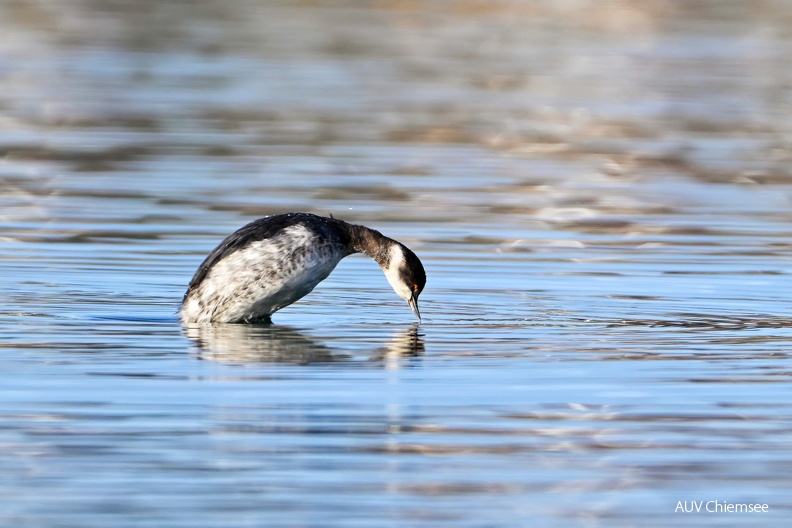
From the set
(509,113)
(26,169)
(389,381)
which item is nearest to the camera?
(389,381)

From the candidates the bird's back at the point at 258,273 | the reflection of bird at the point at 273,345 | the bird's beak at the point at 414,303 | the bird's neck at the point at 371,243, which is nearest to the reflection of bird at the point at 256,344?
the reflection of bird at the point at 273,345

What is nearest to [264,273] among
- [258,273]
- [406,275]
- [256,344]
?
[258,273]

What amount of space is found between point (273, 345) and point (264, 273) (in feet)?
2.77

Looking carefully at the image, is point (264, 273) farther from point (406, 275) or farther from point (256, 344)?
point (406, 275)

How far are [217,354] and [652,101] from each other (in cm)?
1860

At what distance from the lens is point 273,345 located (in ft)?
34.8

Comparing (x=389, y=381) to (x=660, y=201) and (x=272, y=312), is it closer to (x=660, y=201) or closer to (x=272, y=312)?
(x=272, y=312)

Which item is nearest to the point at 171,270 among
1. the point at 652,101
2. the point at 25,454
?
the point at 25,454

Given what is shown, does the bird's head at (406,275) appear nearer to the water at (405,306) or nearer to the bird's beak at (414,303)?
the bird's beak at (414,303)

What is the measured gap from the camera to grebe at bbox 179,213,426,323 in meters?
11.4

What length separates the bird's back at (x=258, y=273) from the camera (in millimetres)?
11352

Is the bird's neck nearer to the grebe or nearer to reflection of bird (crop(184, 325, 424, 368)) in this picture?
the grebe

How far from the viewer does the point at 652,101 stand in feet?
91.9

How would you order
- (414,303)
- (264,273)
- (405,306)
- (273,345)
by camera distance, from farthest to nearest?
1. (405,306)
2. (414,303)
3. (264,273)
4. (273,345)
